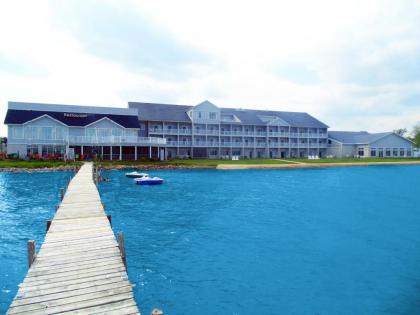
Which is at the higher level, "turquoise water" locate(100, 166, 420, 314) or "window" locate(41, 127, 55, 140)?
"window" locate(41, 127, 55, 140)

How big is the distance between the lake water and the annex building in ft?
96.4

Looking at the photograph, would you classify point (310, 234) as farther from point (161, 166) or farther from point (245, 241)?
point (161, 166)

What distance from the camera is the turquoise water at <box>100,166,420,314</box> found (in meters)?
10.7

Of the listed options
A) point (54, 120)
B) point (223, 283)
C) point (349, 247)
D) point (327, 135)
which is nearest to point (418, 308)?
point (349, 247)

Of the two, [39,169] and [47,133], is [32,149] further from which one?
[39,169]

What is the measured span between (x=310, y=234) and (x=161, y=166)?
40.4 metres

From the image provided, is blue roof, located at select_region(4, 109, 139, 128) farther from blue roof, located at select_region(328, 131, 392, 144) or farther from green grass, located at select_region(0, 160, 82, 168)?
blue roof, located at select_region(328, 131, 392, 144)

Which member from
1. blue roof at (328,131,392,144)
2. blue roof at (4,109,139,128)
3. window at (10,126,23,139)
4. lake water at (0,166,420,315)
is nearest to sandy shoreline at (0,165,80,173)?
window at (10,126,23,139)

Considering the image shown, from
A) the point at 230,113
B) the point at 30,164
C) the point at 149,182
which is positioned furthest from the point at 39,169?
the point at 230,113

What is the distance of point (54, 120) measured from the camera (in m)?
56.3

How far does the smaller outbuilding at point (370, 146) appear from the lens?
8494 cm

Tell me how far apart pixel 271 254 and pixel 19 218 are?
1657 cm

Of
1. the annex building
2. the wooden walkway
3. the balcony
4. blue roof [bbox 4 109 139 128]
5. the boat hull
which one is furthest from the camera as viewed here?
the annex building

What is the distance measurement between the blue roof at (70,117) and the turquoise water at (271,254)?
35294 millimetres
